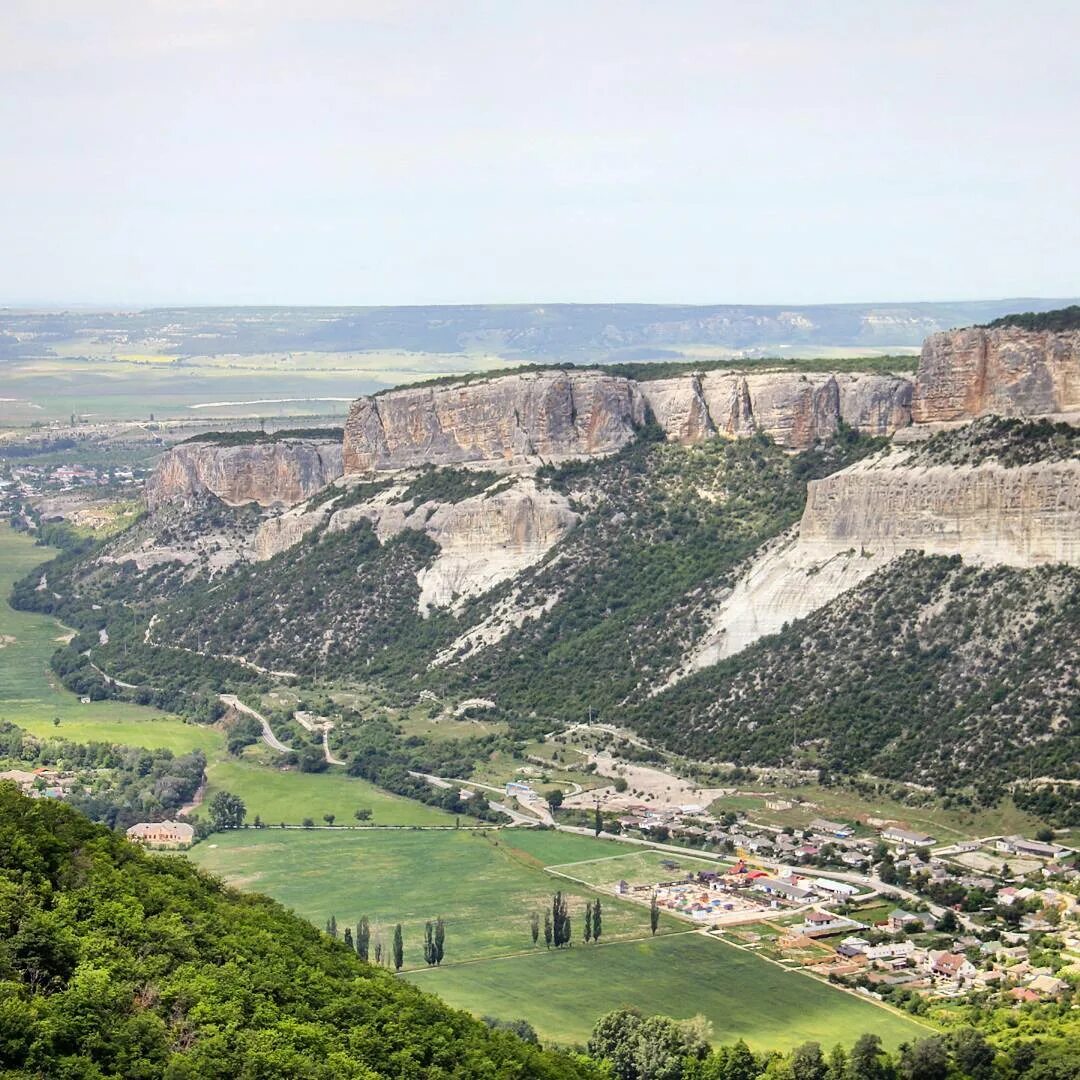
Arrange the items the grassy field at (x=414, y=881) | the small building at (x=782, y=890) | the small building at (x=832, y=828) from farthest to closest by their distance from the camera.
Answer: the small building at (x=832, y=828) < the small building at (x=782, y=890) < the grassy field at (x=414, y=881)

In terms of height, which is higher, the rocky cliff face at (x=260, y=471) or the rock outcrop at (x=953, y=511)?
the rock outcrop at (x=953, y=511)

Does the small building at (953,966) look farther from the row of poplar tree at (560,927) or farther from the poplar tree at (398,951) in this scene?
the poplar tree at (398,951)

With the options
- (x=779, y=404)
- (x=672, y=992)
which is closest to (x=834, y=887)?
(x=672, y=992)

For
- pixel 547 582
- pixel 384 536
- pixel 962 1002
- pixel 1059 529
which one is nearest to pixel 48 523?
pixel 384 536

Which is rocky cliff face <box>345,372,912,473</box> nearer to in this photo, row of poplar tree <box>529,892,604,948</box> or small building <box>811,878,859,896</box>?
small building <box>811,878,859,896</box>

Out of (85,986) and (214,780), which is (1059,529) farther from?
(85,986)

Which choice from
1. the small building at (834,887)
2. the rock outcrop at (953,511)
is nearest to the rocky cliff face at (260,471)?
the rock outcrop at (953,511)

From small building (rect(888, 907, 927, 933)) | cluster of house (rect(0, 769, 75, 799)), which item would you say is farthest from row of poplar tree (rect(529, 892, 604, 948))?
cluster of house (rect(0, 769, 75, 799))

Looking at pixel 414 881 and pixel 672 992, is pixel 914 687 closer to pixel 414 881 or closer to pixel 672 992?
pixel 414 881
